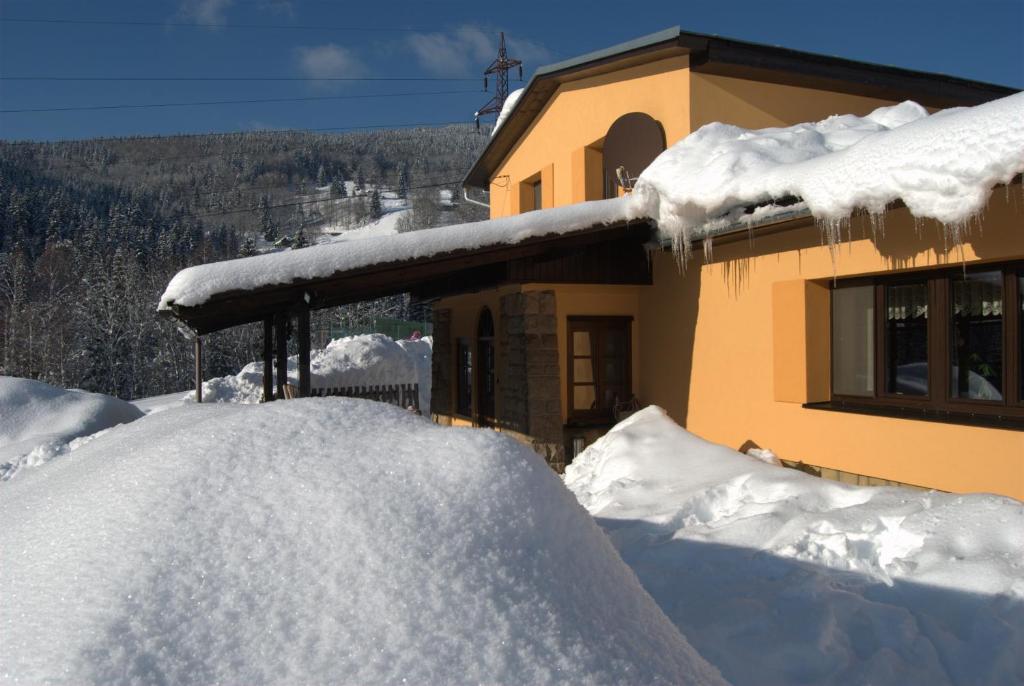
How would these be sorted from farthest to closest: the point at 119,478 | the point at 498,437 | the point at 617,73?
the point at 617,73
the point at 498,437
the point at 119,478

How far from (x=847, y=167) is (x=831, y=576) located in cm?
274

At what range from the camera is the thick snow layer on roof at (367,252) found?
217 inches

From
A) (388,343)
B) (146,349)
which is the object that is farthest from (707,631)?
(146,349)

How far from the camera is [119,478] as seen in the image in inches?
62.2

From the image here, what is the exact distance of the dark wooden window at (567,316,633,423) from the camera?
787 centimetres

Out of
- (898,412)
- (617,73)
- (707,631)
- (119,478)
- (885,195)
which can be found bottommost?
(707,631)

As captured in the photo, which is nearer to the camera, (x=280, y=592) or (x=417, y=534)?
(x=280, y=592)

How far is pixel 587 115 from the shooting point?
10086 millimetres

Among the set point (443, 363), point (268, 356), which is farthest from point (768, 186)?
point (443, 363)

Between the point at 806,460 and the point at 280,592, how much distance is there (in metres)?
5.53

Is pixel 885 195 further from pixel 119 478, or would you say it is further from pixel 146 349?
pixel 146 349

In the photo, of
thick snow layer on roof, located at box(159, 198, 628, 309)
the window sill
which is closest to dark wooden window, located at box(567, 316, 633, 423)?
thick snow layer on roof, located at box(159, 198, 628, 309)

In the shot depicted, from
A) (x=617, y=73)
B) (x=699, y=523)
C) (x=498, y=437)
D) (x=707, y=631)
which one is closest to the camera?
(x=498, y=437)

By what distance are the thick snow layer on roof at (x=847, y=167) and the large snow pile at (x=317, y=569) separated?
138 inches
